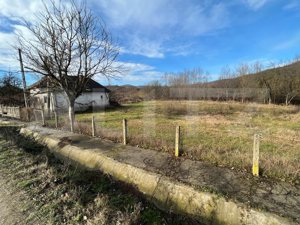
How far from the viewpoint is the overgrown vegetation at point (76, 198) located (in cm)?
345

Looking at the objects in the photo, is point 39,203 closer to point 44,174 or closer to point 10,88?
point 44,174

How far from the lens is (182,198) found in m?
4.12

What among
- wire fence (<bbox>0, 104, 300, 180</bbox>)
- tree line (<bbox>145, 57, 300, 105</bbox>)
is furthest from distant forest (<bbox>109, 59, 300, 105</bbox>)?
wire fence (<bbox>0, 104, 300, 180</bbox>)

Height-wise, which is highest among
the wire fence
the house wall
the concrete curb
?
the house wall

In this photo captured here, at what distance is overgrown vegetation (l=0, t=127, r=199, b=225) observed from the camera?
3.45m

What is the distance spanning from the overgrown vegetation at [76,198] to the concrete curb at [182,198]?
0.73 ft

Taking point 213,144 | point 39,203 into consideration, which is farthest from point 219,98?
point 39,203

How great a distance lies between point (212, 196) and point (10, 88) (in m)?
33.0

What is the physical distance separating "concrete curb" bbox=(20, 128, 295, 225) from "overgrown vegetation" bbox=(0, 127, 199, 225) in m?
0.22

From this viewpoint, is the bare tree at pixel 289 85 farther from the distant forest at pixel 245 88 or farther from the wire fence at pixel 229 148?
the wire fence at pixel 229 148

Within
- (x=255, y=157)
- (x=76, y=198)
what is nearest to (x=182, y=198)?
(x=255, y=157)

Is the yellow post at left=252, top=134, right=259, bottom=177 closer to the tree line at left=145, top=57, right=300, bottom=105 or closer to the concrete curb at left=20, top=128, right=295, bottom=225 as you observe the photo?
the concrete curb at left=20, top=128, right=295, bottom=225

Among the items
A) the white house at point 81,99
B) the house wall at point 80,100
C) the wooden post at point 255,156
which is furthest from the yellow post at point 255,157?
the white house at point 81,99

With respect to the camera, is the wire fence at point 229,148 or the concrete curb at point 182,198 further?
the wire fence at point 229,148
